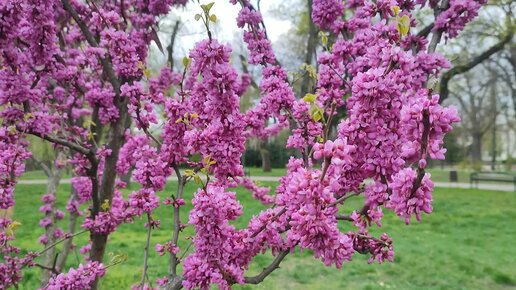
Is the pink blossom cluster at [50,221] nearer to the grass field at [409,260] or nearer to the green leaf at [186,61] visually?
the grass field at [409,260]

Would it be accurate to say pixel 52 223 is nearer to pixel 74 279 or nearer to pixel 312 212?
pixel 74 279

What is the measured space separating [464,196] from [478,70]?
2194cm

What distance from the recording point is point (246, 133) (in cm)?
259

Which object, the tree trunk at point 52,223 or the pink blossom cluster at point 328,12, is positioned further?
the tree trunk at point 52,223

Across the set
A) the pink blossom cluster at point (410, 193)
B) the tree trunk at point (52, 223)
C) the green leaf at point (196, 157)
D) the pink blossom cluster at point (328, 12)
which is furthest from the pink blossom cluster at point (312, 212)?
the tree trunk at point (52, 223)

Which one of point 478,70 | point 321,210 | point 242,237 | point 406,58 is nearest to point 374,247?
point 242,237

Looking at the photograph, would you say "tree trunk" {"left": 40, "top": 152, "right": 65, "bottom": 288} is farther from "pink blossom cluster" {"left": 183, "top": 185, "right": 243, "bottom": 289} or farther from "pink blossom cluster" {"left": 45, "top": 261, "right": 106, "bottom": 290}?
"pink blossom cluster" {"left": 183, "top": 185, "right": 243, "bottom": 289}

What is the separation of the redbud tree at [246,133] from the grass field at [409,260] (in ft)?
11.7

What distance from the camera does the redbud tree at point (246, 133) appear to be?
1463mm

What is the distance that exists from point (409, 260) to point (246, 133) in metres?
6.04

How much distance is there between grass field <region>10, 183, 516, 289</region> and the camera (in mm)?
6484

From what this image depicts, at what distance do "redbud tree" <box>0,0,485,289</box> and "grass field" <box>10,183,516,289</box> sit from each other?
11.7 ft

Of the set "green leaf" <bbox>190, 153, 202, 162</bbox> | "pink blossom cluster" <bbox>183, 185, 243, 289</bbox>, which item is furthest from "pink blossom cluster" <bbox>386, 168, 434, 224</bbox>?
"green leaf" <bbox>190, 153, 202, 162</bbox>

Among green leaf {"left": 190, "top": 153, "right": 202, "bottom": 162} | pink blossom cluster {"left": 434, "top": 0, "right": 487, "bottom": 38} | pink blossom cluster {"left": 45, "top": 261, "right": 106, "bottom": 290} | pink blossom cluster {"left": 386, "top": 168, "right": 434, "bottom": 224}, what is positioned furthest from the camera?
pink blossom cluster {"left": 434, "top": 0, "right": 487, "bottom": 38}
